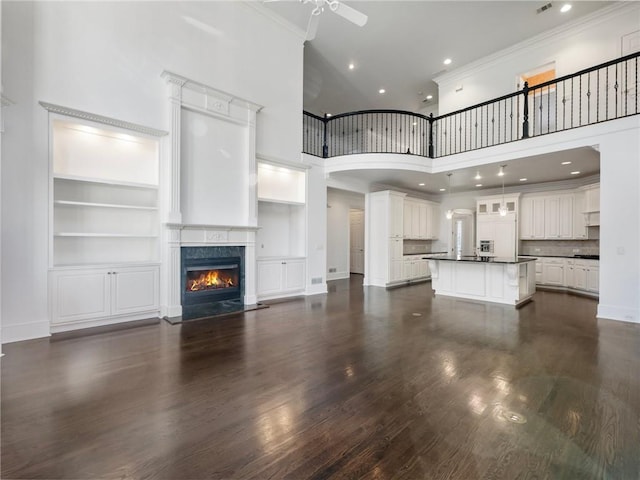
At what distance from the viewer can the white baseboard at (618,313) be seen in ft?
16.0

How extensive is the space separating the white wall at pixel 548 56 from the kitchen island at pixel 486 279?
15.6 feet

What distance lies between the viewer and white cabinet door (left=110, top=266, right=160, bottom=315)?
14.9 feet

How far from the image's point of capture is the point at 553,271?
8219 millimetres

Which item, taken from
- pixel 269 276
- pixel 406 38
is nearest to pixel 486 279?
pixel 269 276

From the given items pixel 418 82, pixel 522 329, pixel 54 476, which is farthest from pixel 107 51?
pixel 418 82

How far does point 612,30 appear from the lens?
254 inches

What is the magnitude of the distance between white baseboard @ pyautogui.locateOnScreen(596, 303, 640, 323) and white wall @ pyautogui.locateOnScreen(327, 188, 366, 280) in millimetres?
6689

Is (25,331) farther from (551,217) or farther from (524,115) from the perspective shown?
(551,217)

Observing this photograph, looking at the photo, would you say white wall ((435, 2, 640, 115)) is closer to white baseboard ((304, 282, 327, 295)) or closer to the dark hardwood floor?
the dark hardwood floor

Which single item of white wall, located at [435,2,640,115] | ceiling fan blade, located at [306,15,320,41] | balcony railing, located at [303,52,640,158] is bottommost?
balcony railing, located at [303,52,640,158]

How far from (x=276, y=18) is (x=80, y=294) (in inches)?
256

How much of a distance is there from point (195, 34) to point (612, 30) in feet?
28.6

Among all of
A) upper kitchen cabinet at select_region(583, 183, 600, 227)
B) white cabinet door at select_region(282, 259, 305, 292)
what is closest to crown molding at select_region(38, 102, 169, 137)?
white cabinet door at select_region(282, 259, 305, 292)

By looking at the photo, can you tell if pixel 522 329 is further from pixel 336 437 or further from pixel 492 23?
pixel 492 23
